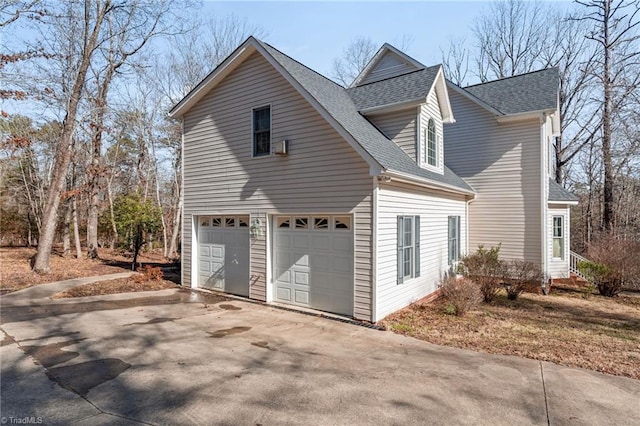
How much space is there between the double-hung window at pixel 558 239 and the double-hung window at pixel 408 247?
7362 mm

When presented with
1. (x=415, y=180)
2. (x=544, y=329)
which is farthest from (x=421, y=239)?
(x=544, y=329)

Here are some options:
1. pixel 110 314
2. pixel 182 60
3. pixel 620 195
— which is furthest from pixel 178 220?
pixel 620 195

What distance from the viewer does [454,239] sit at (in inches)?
476

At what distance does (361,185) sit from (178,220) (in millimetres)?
15598

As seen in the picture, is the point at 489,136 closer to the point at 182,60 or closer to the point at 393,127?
the point at 393,127

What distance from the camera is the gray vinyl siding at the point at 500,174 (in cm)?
1223

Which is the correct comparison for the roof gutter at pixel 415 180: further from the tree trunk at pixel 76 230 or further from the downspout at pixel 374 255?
the tree trunk at pixel 76 230

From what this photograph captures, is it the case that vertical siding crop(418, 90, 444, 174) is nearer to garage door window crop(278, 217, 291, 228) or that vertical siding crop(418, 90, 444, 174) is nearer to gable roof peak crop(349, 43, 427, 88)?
garage door window crop(278, 217, 291, 228)

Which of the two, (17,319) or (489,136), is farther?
(489,136)

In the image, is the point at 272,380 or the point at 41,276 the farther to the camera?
the point at 41,276

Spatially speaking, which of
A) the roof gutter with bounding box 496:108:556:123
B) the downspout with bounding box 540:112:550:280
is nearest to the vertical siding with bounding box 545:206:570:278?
the downspout with bounding box 540:112:550:280

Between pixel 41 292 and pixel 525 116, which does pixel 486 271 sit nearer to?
pixel 525 116

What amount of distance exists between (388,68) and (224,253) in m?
11.2

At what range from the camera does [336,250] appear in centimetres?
806
